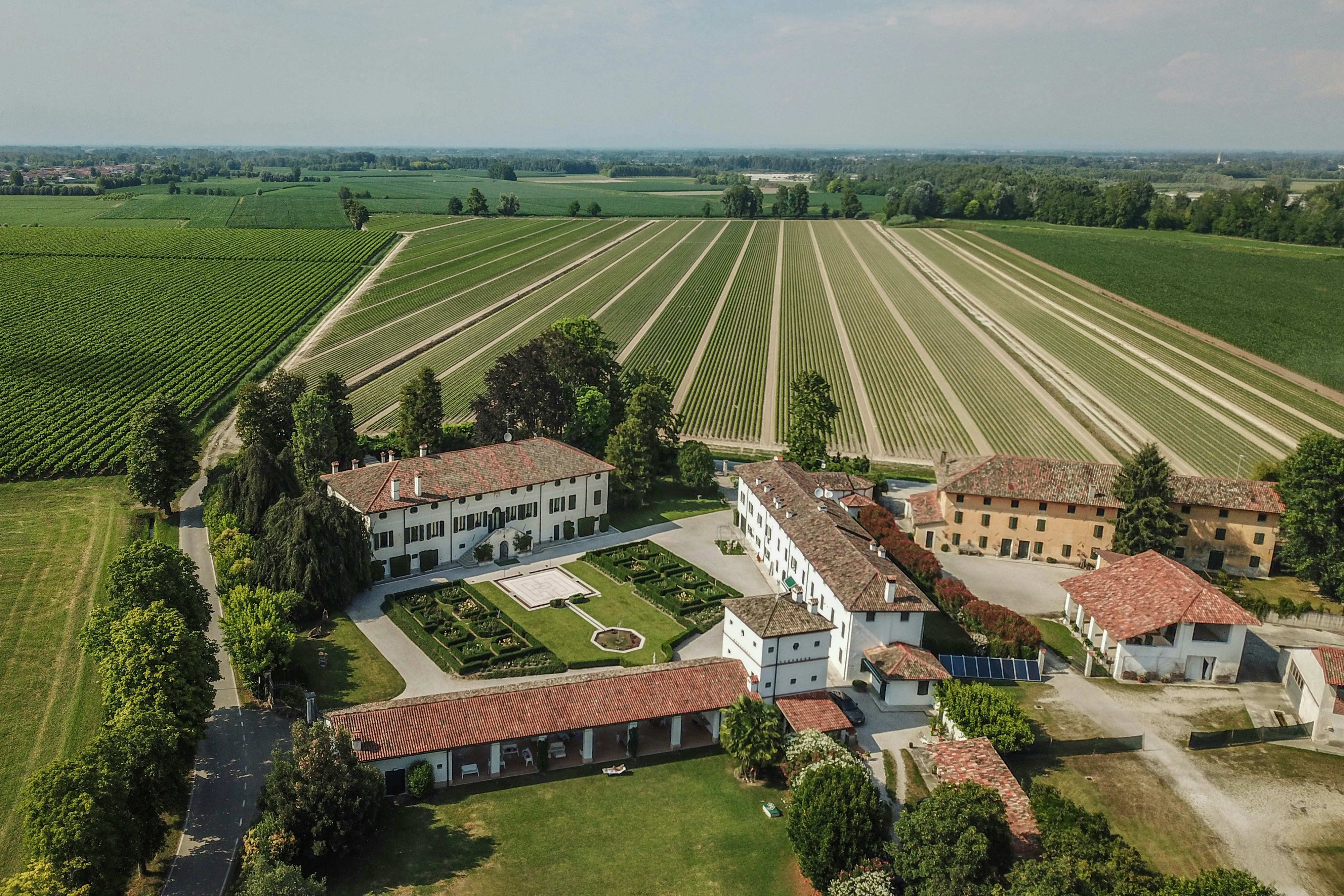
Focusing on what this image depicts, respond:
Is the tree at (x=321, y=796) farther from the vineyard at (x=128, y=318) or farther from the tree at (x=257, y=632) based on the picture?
the vineyard at (x=128, y=318)

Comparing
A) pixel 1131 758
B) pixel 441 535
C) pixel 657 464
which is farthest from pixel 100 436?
pixel 1131 758

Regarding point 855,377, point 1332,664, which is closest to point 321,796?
point 1332,664

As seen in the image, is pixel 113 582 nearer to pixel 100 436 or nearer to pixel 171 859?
pixel 171 859

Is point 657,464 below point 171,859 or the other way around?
the other way around

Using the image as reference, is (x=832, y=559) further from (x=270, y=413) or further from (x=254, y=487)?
(x=270, y=413)

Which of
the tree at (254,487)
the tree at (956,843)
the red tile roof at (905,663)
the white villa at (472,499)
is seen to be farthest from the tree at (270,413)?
the tree at (956,843)
